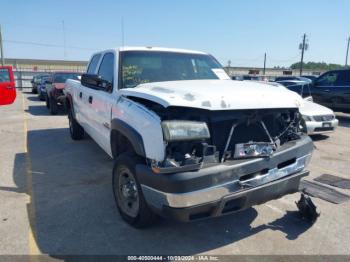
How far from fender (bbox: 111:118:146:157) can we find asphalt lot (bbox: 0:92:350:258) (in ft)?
3.19

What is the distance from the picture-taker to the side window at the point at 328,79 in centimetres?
1218

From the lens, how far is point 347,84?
11.8m

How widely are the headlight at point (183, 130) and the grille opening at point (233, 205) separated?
0.64 m

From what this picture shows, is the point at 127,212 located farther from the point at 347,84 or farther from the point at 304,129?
the point at 347,84

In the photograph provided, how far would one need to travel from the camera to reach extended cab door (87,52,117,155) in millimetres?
4312

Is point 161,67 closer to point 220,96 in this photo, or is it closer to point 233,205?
point 220,96

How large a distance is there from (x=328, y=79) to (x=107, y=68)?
10229 mm

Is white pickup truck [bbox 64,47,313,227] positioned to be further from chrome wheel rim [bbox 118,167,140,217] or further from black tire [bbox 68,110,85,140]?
black tire [bbox 68,110,85,140]

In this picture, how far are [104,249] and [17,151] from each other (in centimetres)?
464

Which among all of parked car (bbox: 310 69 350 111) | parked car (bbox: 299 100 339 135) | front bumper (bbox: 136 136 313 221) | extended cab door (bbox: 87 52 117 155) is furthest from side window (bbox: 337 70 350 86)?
front bumper (bbox: 136 136 313 221)

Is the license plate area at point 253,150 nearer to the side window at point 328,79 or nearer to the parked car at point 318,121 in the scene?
the parked car at point 318,121

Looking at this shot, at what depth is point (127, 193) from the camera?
3592mm

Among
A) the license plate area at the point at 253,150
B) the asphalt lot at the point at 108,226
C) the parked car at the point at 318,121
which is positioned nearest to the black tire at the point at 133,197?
the asphalt lot at the point at 108,226

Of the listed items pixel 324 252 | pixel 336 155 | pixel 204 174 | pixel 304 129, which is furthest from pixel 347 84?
pixel 204 174
